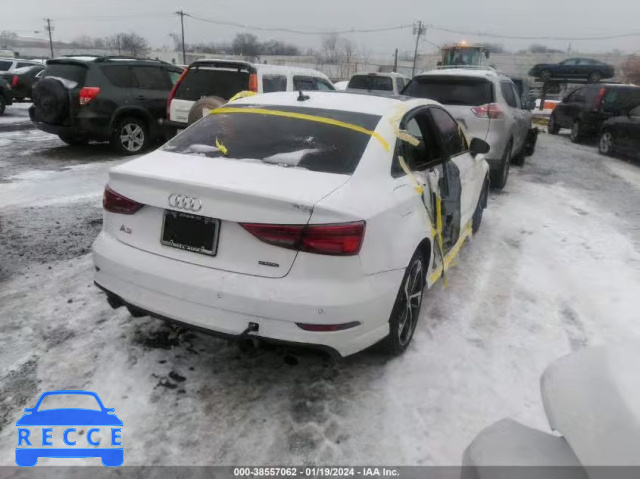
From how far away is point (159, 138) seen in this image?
33.0 ft

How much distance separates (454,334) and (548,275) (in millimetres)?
1761

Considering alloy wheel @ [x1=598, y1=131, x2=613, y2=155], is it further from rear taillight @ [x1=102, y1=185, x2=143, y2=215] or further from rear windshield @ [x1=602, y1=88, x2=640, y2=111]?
rear taillight @ [x1=102, y1=185, x2=143, y2=215]

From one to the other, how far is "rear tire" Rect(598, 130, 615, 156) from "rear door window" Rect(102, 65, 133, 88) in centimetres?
1097

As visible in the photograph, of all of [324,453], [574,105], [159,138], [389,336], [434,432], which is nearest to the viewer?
[324,453]

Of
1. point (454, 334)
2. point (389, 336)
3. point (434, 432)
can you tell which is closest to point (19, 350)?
point (389, 336)

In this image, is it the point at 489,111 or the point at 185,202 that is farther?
the point at 489,111

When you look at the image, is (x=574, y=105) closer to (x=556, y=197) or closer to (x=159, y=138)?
(x=556, y=197)

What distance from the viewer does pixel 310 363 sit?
3.25 metres

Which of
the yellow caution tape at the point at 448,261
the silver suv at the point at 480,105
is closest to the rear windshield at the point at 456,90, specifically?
the silver suv at the point at 480,105

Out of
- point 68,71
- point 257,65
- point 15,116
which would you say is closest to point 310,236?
point 257,65

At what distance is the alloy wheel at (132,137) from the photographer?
9359mm

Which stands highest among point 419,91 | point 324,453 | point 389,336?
point 419,91

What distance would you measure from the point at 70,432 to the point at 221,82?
666 cm

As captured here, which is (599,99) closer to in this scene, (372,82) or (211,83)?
(372,82)
